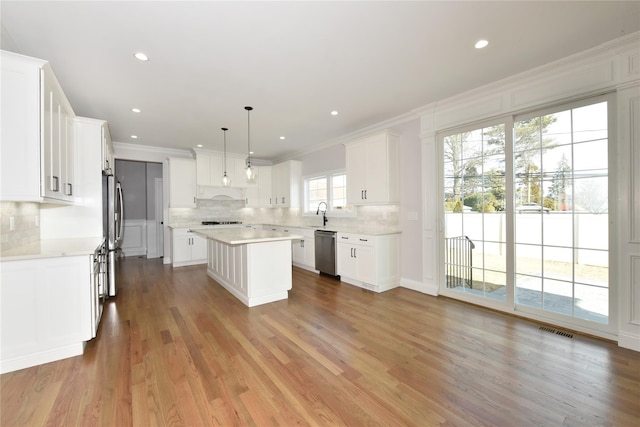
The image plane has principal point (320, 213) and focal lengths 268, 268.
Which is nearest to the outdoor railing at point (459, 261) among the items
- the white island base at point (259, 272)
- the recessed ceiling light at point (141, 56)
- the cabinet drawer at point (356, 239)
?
the cabinet drawer at point (356, 239)

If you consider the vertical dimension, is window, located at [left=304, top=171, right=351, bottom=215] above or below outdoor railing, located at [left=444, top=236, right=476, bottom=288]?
above

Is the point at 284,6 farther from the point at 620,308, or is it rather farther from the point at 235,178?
the point at 235,178

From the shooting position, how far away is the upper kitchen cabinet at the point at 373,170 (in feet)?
13.9

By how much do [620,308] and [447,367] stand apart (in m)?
1.79

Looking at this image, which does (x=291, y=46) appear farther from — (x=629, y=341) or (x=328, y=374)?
(x=629, y=341)

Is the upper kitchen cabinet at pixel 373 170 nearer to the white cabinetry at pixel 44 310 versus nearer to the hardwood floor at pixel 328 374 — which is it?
the hardwood floor at pixel 328 374

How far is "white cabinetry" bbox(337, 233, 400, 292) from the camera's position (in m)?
4.09

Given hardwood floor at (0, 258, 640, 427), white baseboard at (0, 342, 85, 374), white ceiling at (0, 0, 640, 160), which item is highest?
white ceiling at (0, 0, 640, 160)

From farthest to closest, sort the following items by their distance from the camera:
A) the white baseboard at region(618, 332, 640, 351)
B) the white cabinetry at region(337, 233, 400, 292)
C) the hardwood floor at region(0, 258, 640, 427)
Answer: the white cabinetry at region(337, 233, 400, 292)
the white baseboard at region(618, 332, 640, 351)
the hardwood floor at region(0, 258, 640, 427)

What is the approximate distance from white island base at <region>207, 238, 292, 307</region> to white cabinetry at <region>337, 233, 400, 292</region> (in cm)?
114

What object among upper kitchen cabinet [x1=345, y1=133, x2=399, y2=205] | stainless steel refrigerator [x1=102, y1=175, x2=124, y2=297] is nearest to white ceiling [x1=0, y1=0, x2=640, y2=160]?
upper kitchen cabinet [x1=345, y1=133, x2=399, y2=205]

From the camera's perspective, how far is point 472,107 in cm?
344

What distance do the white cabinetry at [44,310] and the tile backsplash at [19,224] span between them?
0.54 metres

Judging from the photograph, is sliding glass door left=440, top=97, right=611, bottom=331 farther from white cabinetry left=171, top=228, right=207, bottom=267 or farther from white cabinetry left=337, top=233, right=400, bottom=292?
white cabinetry left=171, top=228, right=207, bottom=267
